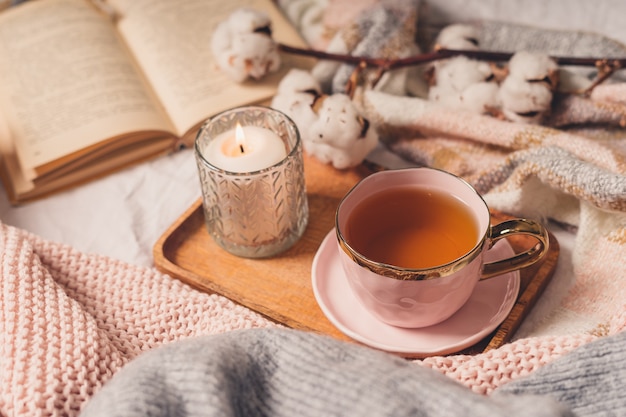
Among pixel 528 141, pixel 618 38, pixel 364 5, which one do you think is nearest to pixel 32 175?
pixel 364 5

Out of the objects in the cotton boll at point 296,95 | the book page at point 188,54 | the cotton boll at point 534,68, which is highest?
the cotton boll at point 534,68

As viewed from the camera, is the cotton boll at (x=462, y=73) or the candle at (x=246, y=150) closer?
the candle at (x=246, y=150)

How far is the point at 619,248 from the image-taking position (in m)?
0.68

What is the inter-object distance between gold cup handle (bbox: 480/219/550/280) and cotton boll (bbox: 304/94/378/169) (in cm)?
22

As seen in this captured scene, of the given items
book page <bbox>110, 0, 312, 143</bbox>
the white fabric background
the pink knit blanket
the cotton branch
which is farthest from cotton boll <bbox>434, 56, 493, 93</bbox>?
the pink knit blanket

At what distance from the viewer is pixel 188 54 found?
102cm

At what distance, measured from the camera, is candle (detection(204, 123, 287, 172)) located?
71cm

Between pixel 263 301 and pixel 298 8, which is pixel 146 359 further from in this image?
pixel 298 8

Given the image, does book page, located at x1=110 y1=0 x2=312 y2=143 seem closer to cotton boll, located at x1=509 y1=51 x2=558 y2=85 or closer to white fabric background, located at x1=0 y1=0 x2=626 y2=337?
white fabric background, located at x1=0 y1=0 x2=626 y2=337

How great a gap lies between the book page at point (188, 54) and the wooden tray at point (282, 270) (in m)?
0.20

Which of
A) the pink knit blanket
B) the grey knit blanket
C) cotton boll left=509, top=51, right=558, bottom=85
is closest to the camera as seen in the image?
the grey knit blanket

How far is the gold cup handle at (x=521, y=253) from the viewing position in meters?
0.62

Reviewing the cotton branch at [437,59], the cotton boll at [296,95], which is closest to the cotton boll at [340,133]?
the cotton boll at [296,95]

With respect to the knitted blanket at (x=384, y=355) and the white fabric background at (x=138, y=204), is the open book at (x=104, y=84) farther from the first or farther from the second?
the knitted blanket at (x=384, y=355)
